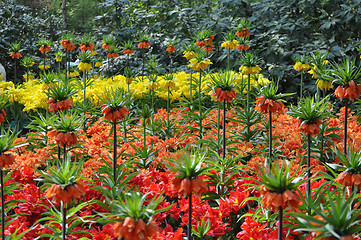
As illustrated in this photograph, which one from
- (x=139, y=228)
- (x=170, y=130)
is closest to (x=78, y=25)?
(x=170, y=130)

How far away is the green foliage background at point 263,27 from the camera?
555 centimetres

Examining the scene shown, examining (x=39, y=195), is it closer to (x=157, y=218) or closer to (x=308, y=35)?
(x=157, y=218)

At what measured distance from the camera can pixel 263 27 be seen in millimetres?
6371

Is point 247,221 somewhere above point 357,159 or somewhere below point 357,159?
below

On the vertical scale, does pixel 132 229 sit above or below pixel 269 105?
below

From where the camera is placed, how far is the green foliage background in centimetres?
555

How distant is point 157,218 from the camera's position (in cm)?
184

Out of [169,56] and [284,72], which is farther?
[169,56]

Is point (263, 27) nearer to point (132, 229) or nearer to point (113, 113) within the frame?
point (113, 113)

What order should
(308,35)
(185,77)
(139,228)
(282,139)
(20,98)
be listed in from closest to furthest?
(139,228) → (282,139) → (20,98) → (185,77) → (308,35)

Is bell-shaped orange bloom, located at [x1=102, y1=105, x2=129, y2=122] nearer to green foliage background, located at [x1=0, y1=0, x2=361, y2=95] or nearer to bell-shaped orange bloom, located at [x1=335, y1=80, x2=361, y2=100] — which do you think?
bell-shaped orange bloom, located at [x1=335, y1=80, x2=361, y2=100]

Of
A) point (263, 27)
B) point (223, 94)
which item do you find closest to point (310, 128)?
point (223, 94)

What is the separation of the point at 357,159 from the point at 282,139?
167cm

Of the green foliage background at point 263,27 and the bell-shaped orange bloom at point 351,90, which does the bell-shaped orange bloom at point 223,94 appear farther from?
the green foliage background at point 263,27
